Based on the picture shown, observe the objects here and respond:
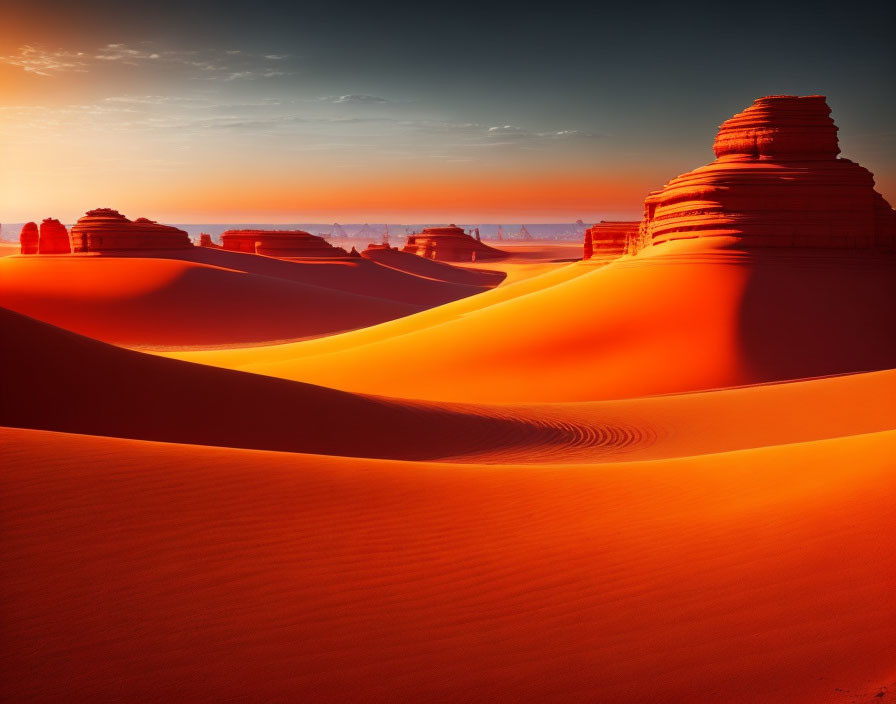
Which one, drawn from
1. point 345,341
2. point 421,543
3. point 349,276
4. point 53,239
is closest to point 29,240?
point 53,239

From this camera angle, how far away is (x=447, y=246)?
126m

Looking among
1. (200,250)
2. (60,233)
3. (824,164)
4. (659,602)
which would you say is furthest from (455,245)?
(659,602)

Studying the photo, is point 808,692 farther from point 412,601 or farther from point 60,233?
point 60,233

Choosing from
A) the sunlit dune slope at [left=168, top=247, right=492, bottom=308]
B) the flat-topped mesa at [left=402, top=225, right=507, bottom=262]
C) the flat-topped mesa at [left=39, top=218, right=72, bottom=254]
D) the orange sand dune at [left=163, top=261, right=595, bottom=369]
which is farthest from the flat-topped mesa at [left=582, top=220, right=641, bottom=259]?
the flat-topped mesa at [left=402, top=225, right=507, bottom=262]

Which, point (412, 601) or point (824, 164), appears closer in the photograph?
point (412, 601)

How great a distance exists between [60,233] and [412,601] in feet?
215

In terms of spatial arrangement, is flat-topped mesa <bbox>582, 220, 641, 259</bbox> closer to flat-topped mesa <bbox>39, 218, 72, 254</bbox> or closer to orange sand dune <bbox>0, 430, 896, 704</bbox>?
flat-topped mesa <bbox>39, 218, 72, 254</bbox>

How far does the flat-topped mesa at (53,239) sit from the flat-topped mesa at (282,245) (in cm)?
2057

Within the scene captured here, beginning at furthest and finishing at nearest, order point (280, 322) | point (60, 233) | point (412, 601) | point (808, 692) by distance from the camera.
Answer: point (60, 233) < point (280, 322) < point (412, 601) < point (808, 692)

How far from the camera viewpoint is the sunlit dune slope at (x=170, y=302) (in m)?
47.6

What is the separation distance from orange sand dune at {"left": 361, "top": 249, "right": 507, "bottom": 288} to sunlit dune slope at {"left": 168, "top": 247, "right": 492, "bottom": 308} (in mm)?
12042

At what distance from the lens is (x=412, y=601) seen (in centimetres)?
539

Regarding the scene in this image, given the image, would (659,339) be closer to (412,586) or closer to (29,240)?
(412,586)

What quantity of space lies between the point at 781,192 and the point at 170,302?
3737cm
